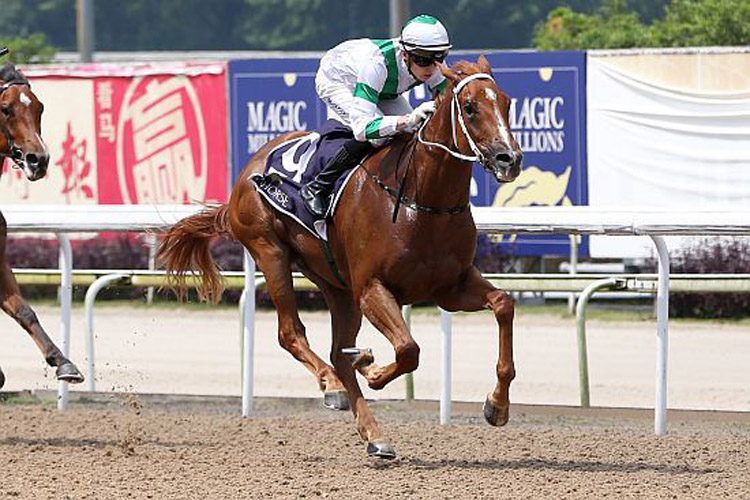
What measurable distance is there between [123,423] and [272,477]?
1915 mm

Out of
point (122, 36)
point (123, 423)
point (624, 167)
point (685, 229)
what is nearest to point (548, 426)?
point (685, 229)

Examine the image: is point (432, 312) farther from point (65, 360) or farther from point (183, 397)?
point (65, 360)

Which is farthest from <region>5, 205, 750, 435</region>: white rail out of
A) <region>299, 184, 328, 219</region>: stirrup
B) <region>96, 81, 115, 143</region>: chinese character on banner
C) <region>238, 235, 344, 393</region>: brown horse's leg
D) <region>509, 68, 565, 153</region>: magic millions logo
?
<region>96, 81, 115, 143</region>: chinese character on banner

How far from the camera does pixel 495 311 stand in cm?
659

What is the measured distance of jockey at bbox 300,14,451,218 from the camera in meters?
6.76

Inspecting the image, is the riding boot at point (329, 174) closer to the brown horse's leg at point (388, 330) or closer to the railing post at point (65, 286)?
the brown horse's leg at point (388, 330)

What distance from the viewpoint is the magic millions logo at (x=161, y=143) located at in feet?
49.9

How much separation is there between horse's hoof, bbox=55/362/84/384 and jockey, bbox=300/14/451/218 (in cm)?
122

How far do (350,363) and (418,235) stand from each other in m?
0.92

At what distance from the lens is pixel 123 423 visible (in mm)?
8266

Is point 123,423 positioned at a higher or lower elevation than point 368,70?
lower

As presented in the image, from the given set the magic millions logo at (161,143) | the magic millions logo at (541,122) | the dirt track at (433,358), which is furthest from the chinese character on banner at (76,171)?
the magic millions logo at (541,122)

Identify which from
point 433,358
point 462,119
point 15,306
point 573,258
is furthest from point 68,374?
point 573,258

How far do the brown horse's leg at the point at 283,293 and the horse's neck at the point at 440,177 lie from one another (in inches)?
35.4
